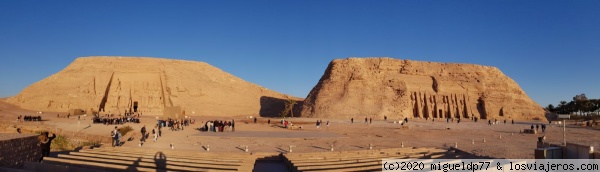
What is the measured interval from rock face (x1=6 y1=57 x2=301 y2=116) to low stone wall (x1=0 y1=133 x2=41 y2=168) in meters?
50.3

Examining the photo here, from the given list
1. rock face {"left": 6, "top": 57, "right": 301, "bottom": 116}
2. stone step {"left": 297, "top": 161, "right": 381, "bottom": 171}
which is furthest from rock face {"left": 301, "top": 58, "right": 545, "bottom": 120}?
stone step {"left": 297, "top": 161, "right": 381, "bottom": 171}

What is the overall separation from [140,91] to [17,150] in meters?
58.1

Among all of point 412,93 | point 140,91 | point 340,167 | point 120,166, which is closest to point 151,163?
point 120,166

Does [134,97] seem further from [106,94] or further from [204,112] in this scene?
[204,112]

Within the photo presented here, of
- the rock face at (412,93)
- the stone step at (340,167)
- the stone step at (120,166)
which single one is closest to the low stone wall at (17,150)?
the stone step at (120,166)

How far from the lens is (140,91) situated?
67.3m

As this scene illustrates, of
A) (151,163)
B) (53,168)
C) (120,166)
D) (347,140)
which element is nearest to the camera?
(53,168)

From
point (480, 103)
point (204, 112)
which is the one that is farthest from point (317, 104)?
point (480, 103)

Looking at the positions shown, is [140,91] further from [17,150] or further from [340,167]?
[340,167]

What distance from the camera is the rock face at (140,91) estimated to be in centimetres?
6312

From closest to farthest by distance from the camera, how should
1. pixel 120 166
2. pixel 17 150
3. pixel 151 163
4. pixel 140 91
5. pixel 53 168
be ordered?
pixel 53 168 → pixel 120 166 → pixel 151 163 → pixel 17 150 → pixel 140 91

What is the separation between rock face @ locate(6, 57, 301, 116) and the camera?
63.1 metres

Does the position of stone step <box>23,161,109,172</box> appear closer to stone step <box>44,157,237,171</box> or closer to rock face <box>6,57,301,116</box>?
stone step <box>44,157,237,171</box>

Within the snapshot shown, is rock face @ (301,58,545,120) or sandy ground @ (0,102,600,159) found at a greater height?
rock face @ (301,58,545,120)
